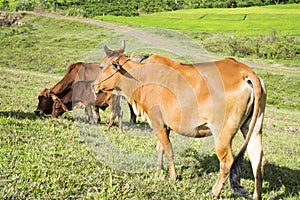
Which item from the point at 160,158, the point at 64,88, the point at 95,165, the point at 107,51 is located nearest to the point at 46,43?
the point at 64,88

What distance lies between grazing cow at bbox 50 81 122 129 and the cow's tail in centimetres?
549

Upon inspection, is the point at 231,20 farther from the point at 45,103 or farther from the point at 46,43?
the point at 45,103

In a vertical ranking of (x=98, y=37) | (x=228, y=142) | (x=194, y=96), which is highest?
(x=194, y=96)

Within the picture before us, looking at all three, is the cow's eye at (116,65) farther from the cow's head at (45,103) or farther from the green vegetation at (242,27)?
the green vegetation at (242,27)

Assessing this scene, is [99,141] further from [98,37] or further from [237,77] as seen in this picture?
[98,37]

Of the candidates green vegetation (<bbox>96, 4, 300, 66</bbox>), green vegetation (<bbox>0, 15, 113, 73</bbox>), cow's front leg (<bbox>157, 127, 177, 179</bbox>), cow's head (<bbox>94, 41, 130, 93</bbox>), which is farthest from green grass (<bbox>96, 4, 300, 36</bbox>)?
cow's front leg (<bbox>157, 127, 177, 179</bbox>)

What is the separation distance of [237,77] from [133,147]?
3085 mm

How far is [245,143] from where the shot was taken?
5.71 meters

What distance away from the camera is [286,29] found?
48531mm

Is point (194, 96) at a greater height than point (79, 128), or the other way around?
point (194, 96)

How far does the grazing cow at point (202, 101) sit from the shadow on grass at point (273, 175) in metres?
0.80

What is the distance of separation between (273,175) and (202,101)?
240 centimetres

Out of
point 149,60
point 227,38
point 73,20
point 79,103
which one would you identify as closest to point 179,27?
point 227,38

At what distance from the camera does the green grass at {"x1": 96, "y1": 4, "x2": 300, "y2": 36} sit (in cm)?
4941
